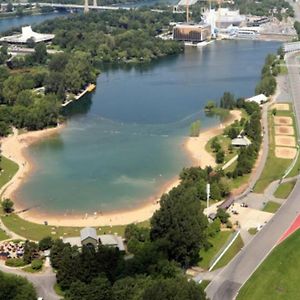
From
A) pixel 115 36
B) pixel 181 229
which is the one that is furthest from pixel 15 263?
pixel 115 36

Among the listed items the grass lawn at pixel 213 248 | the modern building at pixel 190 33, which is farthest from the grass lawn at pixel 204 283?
the modern building at pixel 190 33

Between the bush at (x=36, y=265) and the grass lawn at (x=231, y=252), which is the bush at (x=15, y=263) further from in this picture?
the grass lawn at (x=231, y=252)

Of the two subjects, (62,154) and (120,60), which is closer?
(62,154)

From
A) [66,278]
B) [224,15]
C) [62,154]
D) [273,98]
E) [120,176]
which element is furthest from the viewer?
[224,15]

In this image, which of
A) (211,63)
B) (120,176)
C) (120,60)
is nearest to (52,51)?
(120,60)

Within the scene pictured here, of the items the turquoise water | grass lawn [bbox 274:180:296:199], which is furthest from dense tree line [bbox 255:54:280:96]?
grass lawn [bbox 274:180:296:199]

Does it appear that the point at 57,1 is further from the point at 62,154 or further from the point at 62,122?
the point at 62,154
